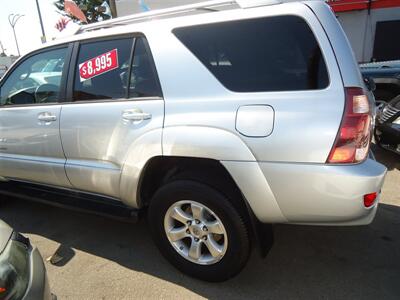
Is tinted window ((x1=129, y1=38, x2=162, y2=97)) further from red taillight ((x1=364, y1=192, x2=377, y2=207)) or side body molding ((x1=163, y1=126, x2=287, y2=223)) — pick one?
red taillight ((x1=364, y1=192, x2=377, y2=207))

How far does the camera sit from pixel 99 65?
2.91m

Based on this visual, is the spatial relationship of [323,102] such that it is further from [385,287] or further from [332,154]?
[385,287]

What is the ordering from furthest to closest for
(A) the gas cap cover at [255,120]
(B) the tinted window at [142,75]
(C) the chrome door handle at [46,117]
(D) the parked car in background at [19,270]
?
(C) the chrome door handle at [46,117]
(B) the tinted window at [142,75]
(A) the gas cap cover at [255,120]
(D) the parked car in background at [19,270]

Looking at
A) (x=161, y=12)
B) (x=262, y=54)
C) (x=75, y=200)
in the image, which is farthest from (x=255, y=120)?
(x=75, y=200)

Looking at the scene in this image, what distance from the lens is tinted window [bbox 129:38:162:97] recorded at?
2594mm

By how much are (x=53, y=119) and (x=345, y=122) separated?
7.73ft

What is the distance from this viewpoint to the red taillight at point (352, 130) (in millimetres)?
2018

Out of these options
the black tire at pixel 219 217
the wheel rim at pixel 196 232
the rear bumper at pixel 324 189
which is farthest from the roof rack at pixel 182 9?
the wheel rim at pixel 196 232

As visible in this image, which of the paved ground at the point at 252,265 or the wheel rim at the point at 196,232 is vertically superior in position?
the wheel rim at the point at 196,232

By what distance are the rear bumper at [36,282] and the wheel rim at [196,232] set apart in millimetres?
943

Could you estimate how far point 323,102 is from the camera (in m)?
2.03

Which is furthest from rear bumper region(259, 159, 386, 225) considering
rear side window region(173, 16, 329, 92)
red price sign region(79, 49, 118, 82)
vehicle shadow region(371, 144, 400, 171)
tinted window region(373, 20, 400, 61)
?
tinted window region(373, 20, 400, 61)

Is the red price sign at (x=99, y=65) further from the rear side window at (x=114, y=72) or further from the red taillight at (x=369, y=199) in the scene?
the red taillight at (x=369, y=199)

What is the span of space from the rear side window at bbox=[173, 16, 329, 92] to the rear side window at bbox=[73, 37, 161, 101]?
41 centimetres
